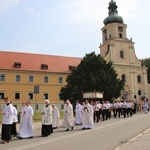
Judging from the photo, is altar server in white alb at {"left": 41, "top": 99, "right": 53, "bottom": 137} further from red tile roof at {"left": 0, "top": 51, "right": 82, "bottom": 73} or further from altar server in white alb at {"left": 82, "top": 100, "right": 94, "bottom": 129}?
red tile roof at {"left": 0, "top": 51, "right": 82, "bottom": 73}

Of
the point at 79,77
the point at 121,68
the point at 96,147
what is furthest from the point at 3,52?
the point at 96,147

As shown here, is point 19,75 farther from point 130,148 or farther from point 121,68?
point 130,148

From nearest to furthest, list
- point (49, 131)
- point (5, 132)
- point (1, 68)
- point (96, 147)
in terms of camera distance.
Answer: point (96, 147), point (5, 132), point (49, 131), point (1, 68)

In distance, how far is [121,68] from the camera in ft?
190

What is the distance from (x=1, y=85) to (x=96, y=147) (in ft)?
140

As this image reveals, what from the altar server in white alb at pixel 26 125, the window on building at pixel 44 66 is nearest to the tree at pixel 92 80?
the window on building at pixel 44 66

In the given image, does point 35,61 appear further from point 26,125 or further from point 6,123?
point 6,123

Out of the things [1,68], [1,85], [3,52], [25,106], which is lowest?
[25,106]

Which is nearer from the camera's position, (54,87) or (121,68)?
(54,87)

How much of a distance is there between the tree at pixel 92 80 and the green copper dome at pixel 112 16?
21.6m

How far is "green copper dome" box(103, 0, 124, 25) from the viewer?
61.4m

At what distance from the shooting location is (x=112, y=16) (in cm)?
6181

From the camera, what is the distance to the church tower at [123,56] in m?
57.9

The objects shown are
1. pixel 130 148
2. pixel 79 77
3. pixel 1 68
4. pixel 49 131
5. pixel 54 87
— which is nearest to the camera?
pixel 130 148
